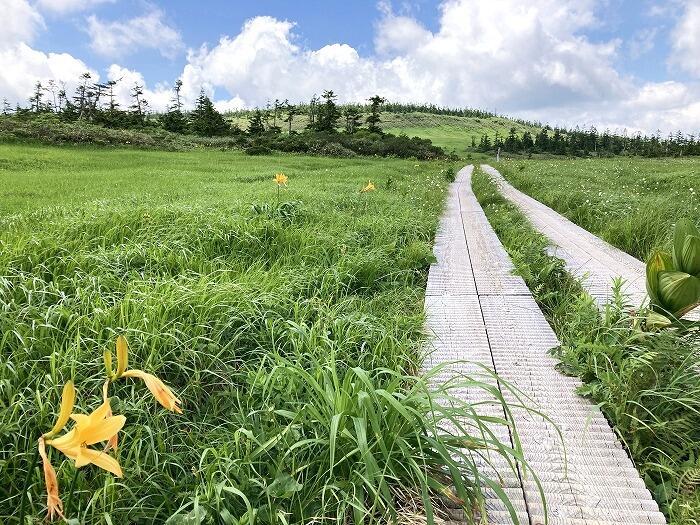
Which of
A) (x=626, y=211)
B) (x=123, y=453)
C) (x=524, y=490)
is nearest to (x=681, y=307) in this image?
(x=524, y=490)

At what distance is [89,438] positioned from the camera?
758 millimetres

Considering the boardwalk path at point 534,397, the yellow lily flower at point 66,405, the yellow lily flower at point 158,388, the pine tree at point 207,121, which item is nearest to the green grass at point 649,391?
the boardwalk path at point 534,397

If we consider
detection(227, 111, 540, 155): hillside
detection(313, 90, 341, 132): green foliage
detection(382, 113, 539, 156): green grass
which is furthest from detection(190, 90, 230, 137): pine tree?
detection(382, 113, 539, 156): green grass

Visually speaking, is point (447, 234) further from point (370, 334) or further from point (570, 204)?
point (570, 204)

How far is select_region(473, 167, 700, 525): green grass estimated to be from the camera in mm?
1583

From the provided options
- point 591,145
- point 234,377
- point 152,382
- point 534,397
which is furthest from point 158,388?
point 591,145

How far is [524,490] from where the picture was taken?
149 centimetres

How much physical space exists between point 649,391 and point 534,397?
45cm

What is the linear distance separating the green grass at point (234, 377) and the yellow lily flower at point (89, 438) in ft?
1.41

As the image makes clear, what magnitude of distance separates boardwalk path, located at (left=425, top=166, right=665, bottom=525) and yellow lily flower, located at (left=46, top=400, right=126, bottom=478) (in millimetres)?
1180

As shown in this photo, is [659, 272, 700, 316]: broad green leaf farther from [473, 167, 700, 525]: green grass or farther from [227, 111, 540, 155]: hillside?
[227, 111, 540, 155]: hillside

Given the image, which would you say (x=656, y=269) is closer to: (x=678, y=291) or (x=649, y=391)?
(x=678, y=291)

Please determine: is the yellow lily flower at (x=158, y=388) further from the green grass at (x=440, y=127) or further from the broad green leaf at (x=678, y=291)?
the green grass at (x=440, y=127)

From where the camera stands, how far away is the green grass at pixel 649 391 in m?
1.58
